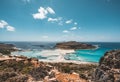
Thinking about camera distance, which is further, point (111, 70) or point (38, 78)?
point (38, 78)

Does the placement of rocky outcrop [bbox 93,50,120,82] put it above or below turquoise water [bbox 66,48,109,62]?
above

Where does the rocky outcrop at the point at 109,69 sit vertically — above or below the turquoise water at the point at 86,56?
above

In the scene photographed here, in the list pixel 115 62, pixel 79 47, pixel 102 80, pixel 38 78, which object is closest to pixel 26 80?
pixel 38 78

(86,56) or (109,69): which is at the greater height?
(109,69)

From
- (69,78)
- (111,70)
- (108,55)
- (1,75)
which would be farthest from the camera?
(1,75)

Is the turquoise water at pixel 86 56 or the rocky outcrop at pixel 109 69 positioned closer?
the rocky outcrop at pixel 109 69

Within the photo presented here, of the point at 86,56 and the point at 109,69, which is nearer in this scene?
the point at 109,69

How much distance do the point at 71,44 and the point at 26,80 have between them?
143 meters

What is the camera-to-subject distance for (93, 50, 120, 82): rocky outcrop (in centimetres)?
1095

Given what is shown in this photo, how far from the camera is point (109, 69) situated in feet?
38.7

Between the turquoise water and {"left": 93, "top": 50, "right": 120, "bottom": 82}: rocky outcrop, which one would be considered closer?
{"left": 93, "top": 50, "right": 120, "bottom": 82}: rocky outcrop

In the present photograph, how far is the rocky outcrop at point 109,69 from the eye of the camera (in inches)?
431

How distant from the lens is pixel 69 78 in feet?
48.4

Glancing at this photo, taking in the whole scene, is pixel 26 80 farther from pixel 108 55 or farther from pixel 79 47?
pixel 79 47
